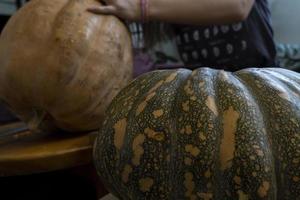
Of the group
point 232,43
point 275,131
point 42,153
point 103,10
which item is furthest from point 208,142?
point 232,43

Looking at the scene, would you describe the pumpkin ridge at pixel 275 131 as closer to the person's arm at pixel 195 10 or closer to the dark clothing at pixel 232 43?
the person's arm at pixel 195 10

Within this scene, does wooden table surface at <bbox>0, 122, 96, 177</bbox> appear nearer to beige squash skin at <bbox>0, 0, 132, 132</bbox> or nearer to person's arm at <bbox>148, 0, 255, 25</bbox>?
beige squash skin at <bbox>0, 0, 132, 132</bbox>

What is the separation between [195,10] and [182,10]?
1.2 inches

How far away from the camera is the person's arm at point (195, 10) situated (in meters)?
0.98

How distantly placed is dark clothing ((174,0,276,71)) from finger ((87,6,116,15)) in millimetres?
358

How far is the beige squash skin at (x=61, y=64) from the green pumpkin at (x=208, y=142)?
0.63 ft

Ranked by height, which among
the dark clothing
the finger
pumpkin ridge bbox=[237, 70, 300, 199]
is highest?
the finger

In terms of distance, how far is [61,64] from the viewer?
811mm

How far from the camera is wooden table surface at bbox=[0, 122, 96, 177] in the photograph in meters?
0.73

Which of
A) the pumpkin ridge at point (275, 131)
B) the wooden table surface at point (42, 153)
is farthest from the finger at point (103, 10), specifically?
the pumpkin ridge at point (275, 131)

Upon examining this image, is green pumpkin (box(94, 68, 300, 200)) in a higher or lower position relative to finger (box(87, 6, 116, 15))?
lower

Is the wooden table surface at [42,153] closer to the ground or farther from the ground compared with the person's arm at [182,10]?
closer to the ground

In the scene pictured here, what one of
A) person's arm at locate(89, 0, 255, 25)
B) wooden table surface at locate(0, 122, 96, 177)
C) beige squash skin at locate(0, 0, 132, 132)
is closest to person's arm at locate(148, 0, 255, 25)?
person's arm at locate(89, 0, 255, 25)

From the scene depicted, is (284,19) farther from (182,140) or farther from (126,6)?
(182,140)
